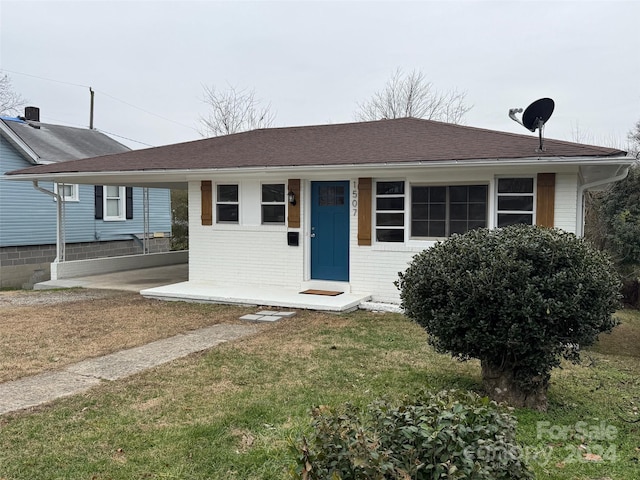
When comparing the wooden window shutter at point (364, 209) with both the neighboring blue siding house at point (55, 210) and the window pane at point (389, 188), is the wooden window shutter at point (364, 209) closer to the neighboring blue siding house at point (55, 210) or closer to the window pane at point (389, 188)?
the window pane at point (389, 188)

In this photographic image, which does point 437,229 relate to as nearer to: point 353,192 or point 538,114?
point 353,192

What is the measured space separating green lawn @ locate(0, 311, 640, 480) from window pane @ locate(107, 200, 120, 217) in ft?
45.5

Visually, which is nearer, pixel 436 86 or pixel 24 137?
pixel 24 137

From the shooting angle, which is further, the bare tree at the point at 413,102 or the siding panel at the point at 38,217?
the bare tree at the point at 413,102

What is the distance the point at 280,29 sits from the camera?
61.1 ft

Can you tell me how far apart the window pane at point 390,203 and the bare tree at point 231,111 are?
22.3 m

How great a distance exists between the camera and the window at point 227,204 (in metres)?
10.4

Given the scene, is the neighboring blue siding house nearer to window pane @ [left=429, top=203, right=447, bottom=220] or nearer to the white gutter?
the white gutter

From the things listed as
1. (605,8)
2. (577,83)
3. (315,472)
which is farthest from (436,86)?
(315,472)

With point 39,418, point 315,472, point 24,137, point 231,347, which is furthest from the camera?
point 24,137

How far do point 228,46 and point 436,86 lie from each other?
1165 cm

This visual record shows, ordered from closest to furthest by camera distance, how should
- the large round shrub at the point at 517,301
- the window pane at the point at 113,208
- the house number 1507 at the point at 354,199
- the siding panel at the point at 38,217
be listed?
the large round shrub at the point at 517,301
the house number 1507 at the point at 354,199
the siding panel at the point at 38,217
the window pane at the point at 113,208

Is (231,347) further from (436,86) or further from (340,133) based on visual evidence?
(436,86)

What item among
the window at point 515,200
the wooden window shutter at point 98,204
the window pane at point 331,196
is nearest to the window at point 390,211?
the window pane at point 331,196
